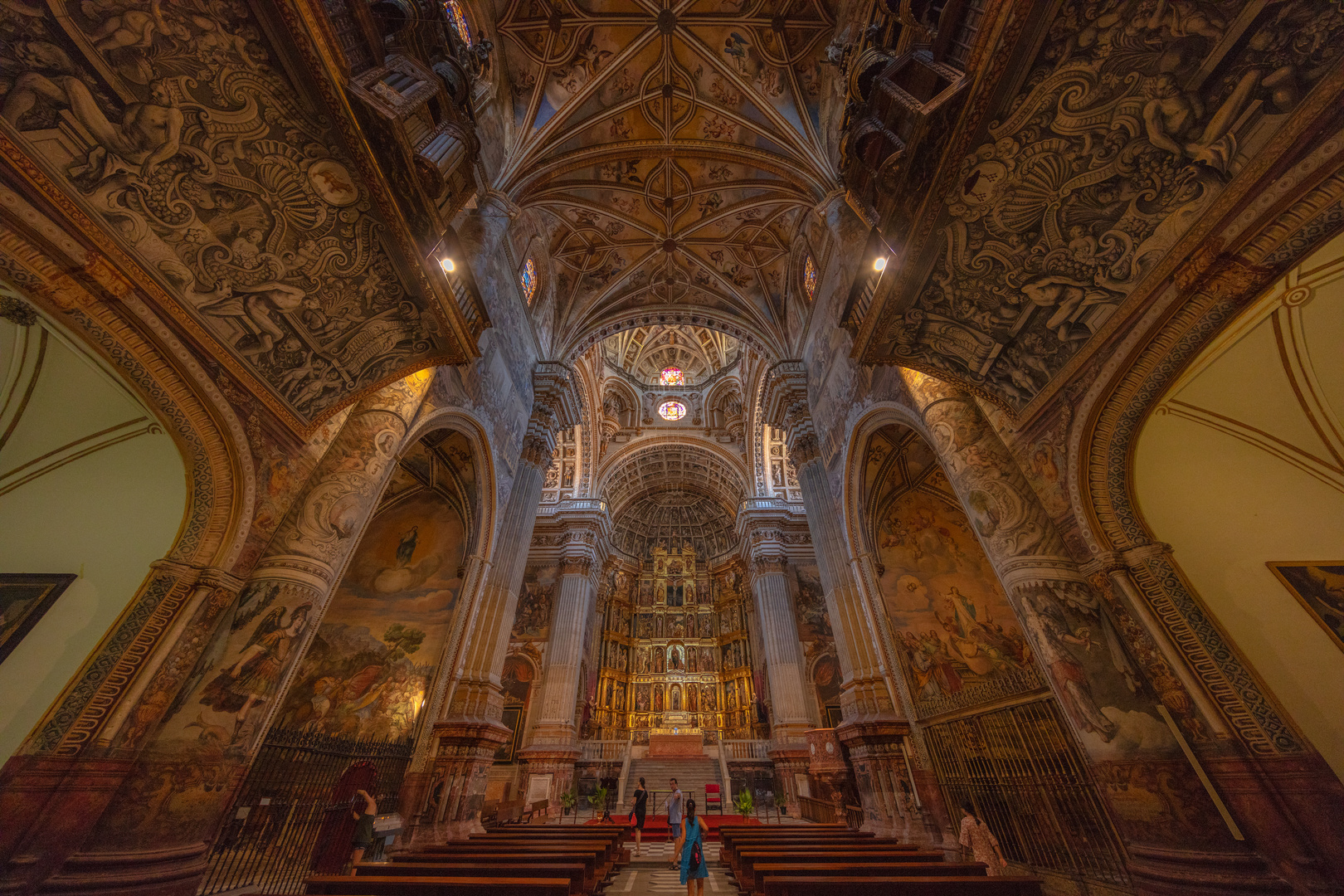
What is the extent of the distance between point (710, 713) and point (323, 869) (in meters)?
20.3

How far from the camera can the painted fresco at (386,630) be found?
970cm

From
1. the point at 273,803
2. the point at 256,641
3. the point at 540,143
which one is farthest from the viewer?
the point at 540,143

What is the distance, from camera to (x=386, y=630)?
35.4ft

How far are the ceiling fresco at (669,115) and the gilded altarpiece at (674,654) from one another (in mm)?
18577

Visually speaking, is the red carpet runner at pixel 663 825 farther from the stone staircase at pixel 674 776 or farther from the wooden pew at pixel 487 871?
the wooden pew at pixel 487 871

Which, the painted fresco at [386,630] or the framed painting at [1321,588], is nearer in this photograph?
the framed painting at [1321,588]

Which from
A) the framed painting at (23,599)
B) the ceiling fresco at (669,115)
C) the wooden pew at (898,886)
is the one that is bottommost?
the wooden pew at (898,886)

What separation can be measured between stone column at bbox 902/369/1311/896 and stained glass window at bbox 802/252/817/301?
27.5ft

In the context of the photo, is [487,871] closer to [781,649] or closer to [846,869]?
[846,869]

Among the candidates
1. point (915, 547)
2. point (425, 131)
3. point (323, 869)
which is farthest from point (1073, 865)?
point (425, 131)

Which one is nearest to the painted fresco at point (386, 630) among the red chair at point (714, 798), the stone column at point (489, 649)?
the stone column at point (489, 649)

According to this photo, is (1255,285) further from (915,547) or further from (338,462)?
(338,462)

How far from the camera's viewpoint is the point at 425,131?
18.4 feet

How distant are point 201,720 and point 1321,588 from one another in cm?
1100
